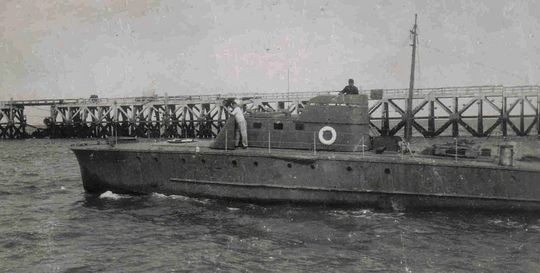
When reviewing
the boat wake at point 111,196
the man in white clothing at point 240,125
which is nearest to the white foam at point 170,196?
the boat wake at point 111,196

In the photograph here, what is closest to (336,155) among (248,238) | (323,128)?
(323,128)

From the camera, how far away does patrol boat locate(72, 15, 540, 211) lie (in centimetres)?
1421

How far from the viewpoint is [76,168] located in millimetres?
28000

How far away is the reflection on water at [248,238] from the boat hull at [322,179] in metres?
0.37

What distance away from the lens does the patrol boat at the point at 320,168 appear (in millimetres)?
14211

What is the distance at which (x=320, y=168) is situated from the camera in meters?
15.3

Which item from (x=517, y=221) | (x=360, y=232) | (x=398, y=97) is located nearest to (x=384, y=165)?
(x=360, y=232)

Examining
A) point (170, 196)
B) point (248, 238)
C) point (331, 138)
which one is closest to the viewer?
point (248, 238)

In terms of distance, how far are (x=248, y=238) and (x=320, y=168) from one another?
3.80 meters

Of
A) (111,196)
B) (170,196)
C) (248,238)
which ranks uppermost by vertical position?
(170,196)

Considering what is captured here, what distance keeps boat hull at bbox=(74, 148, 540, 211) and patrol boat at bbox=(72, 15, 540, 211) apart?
0.03 m

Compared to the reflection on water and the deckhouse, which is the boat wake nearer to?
the reflection on water

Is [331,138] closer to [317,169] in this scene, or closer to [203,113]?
[317,169]

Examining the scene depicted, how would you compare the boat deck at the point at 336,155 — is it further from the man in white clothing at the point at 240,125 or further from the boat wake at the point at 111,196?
the boat wake at the point at 111,196
